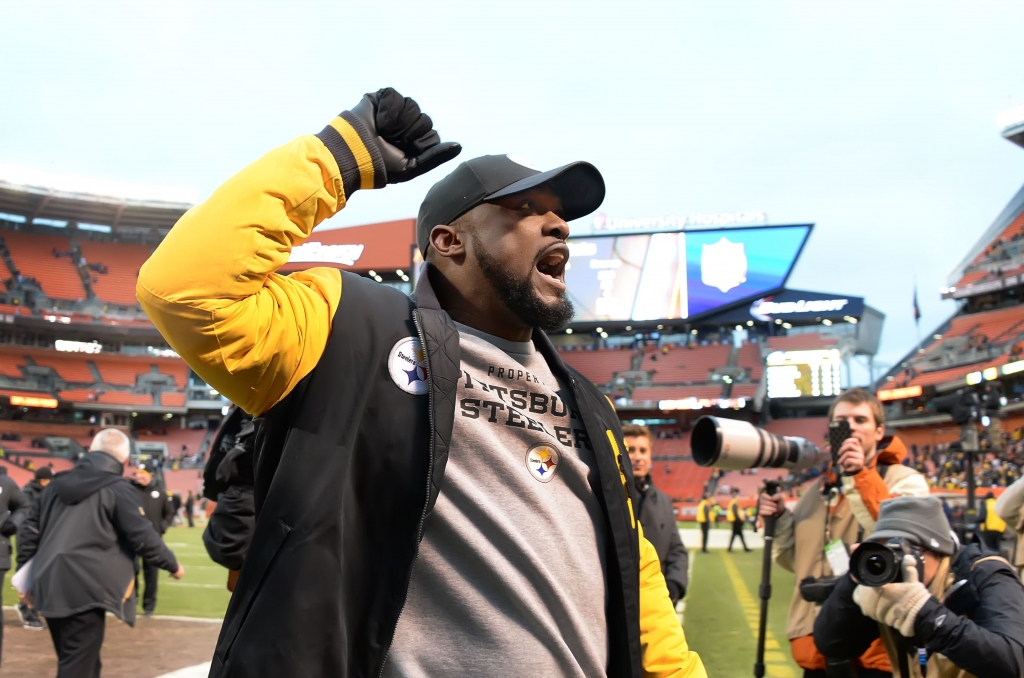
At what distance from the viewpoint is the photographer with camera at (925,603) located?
8.70 feet

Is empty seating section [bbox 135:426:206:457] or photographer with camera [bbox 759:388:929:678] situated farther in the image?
empty seating section [bbox 135:426:206:457]

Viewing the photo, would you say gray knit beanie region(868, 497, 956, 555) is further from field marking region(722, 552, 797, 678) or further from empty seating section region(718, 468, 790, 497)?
empty seating section region(718, 468, 790, 497)

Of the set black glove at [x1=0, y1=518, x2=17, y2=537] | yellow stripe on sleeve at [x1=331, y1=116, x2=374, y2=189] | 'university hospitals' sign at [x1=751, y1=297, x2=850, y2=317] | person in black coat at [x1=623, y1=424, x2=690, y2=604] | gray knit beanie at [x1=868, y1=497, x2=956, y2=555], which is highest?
'university hospitals' sign at [x1=751, y1=297, x2=850, y2=317]

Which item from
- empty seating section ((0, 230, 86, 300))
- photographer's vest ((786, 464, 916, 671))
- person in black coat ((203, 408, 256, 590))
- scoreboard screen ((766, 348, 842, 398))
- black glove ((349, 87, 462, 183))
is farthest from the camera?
empty seating section ((0, 230, 86, 300))

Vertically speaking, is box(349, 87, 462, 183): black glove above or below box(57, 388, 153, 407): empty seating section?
above

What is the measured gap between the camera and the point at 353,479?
1367 mm

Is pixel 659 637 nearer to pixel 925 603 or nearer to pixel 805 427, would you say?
pixel 925 603

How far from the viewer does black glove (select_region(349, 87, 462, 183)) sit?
4.81 feet

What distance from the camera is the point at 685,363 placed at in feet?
162

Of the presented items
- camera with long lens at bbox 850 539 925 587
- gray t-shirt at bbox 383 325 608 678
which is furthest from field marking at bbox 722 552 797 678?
gray t-shirt at bbox 383 325 608 678

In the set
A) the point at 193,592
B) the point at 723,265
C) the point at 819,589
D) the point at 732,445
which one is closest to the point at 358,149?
the point at 732,445

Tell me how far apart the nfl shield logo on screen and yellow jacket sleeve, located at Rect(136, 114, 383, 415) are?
43137 millimetres

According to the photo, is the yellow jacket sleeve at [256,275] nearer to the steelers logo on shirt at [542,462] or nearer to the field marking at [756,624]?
the steelers logo on shirt at [542,462]

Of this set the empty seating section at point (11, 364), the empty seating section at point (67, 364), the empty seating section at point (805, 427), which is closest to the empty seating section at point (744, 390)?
the empty seating section at point (805, 427)
